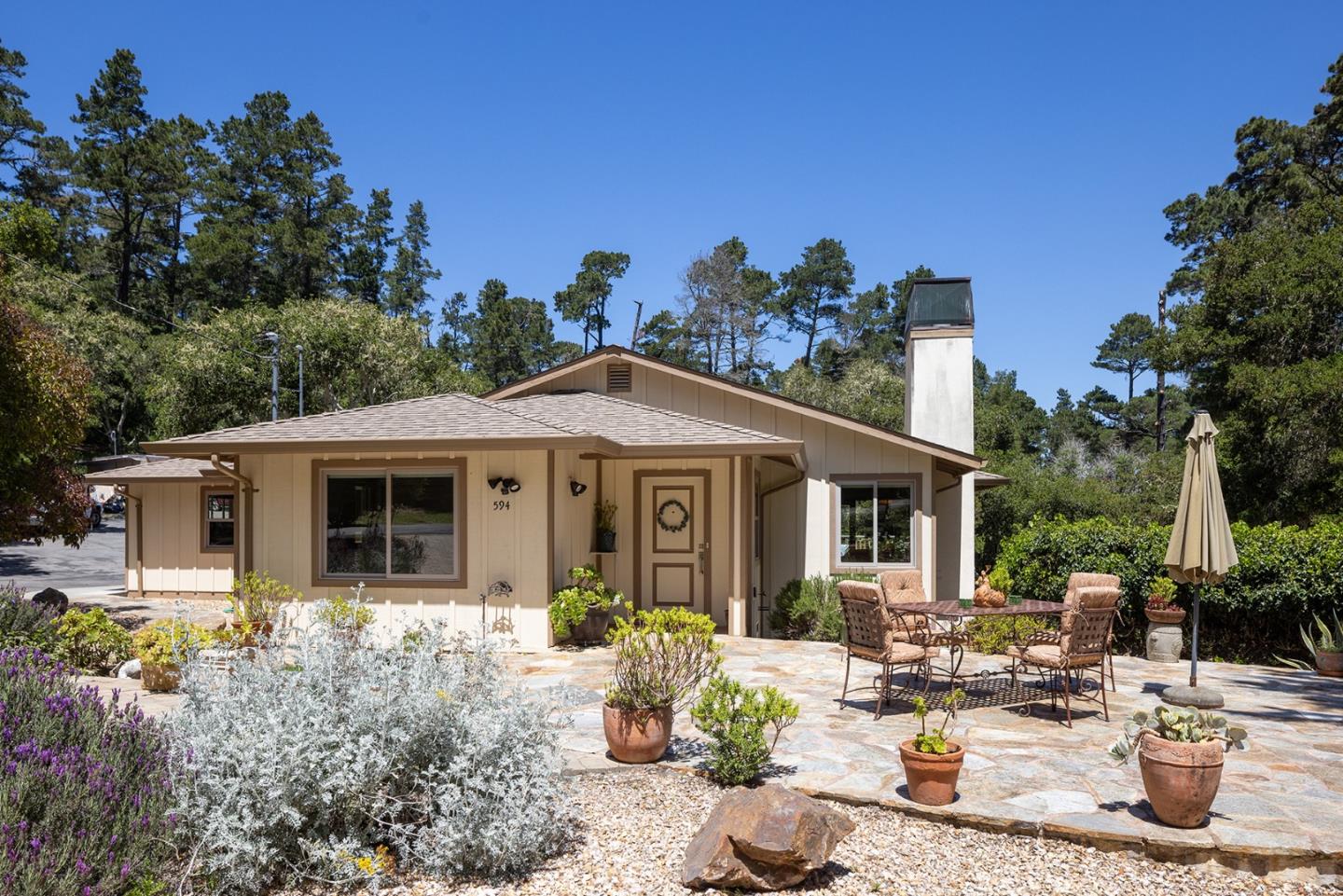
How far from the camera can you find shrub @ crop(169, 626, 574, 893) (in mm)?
3729

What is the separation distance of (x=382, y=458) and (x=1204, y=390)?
15.1 m

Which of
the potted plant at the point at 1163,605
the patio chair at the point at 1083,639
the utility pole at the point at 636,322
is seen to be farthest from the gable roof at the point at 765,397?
the utility pole at the point at 636,322

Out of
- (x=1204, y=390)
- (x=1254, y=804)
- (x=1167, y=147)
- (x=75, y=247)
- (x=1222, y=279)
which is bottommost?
(x=1254, y=804)

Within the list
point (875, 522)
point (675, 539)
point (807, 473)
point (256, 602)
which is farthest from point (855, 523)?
point (256, 602)

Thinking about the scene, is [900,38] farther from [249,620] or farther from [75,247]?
[75,247]

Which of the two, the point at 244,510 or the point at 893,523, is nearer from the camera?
the point at 244,510

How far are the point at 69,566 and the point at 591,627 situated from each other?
62.9ft

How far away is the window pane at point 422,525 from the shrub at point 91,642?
2.83 meters

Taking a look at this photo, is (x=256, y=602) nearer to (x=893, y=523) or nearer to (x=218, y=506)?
(x=218, y=506)

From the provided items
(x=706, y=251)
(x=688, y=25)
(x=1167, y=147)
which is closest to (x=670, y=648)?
(x=688, y=25)

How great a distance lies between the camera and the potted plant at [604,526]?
1145 centimetres

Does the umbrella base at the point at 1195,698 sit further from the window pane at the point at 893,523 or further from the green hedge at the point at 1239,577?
the window pane at the point at 893,523

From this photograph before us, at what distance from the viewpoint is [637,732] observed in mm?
5340

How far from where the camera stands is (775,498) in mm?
13164
